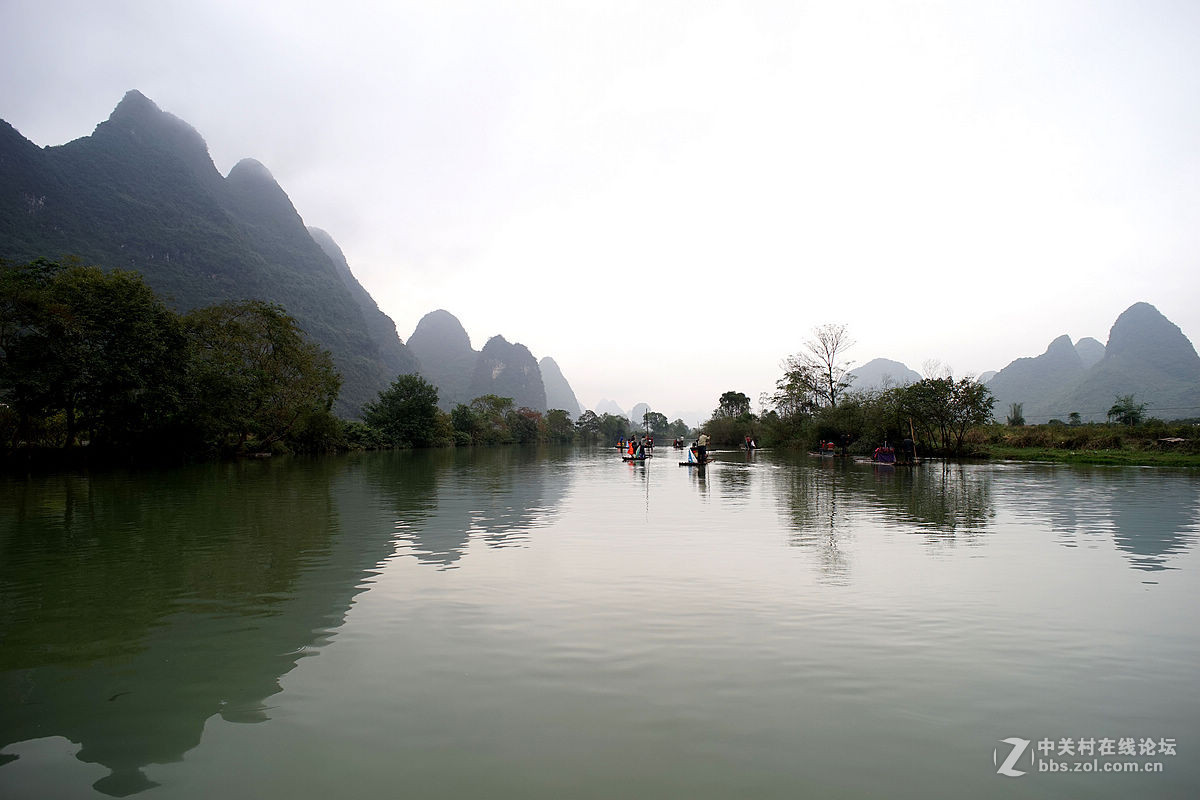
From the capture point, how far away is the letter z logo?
3393mm

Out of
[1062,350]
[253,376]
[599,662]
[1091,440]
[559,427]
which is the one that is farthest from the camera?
[1062,350]

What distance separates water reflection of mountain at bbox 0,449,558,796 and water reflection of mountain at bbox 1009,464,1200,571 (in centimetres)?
1052

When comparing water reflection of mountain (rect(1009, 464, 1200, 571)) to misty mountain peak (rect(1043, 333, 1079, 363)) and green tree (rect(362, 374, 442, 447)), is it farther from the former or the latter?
misty mountain peak (rect(1043, 333, 1079, 363))

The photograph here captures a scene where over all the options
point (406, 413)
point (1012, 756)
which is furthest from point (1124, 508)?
point (406, 413)

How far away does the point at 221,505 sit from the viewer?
15.0 m

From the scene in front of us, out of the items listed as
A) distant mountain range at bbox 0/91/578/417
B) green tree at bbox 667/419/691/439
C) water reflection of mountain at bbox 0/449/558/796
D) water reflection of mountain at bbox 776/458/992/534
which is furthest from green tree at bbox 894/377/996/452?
green tree at bbox 667/419/691/439

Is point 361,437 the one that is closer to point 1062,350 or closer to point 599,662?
point 599,662

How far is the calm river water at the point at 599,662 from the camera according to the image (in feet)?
11.1

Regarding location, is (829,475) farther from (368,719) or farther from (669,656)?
(368,719)

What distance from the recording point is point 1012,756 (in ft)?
11.7

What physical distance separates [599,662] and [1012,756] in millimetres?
2859

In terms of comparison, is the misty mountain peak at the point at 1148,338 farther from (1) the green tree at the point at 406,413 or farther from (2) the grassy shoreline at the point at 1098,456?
(1) the green tree at the point at 406,413

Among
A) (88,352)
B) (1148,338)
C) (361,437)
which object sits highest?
(1148,338)

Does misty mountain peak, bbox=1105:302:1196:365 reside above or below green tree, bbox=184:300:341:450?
above
